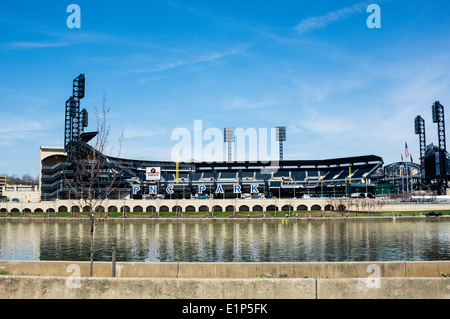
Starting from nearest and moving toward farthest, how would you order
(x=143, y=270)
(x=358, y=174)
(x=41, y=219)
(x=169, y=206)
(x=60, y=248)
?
(x=143, y=270), (x=60, y=248), (x=41, y=219), (x=169, y=206), (x=358, y=174)

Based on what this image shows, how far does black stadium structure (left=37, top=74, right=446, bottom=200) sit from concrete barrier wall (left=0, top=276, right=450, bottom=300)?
124 m

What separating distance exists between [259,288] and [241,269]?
5789 mm

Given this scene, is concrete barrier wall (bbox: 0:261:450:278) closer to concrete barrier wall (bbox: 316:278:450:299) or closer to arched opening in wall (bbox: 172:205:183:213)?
concrete barrier wall (bbox: 316:278:450:299)

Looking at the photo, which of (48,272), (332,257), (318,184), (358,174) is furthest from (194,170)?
(48,272)

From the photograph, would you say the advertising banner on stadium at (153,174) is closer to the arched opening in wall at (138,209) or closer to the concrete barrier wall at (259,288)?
the arched opening in wall at (138,209)

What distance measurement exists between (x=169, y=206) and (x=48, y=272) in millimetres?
113768

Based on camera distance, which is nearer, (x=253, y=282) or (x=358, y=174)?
(x=253, y=282)

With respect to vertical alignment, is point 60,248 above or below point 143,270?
below

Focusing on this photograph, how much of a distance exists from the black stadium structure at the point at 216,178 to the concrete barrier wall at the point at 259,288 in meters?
124

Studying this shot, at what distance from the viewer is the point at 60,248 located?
1971 inches

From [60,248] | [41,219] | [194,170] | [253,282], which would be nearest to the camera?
[253,282]

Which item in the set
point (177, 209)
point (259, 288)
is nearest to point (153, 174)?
point (177, 209)

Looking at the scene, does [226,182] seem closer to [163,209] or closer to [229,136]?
[229,136]
